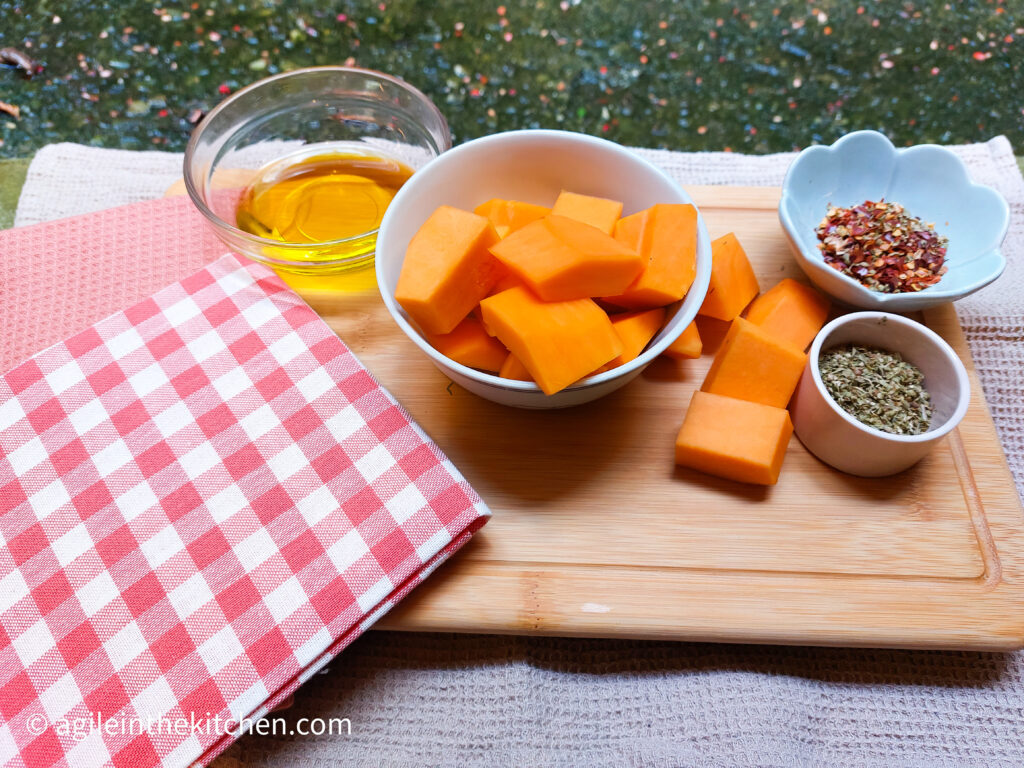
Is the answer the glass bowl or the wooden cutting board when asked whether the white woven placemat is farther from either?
the glass bowl

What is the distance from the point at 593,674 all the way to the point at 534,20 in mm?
1844

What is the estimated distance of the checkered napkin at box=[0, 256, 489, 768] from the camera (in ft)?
3.43

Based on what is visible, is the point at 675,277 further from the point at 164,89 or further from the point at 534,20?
the point at 164,89

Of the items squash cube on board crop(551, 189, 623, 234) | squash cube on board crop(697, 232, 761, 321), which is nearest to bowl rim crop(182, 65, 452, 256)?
squash cube on board crop(551, 189, 623, 234)

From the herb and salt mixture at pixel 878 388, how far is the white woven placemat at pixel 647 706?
0.40m

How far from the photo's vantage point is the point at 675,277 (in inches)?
47.0

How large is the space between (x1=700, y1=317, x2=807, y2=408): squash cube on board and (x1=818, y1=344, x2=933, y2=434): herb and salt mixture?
54 mm

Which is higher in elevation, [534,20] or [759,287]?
[534,20]

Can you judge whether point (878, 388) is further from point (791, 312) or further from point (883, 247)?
point (883, 247)

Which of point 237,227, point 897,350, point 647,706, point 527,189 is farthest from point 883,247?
point 237,227

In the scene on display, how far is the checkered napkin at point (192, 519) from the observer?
1045 millimetres

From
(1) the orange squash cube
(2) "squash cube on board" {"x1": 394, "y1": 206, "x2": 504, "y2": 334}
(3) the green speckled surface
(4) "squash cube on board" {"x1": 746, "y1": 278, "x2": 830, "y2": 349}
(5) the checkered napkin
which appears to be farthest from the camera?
(3) the green speckled surface

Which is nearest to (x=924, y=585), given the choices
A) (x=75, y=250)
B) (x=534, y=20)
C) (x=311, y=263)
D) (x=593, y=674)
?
(x=593, y=674)

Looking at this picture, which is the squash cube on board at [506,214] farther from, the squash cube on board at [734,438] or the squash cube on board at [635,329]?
the squash cube on board at [734,438]
